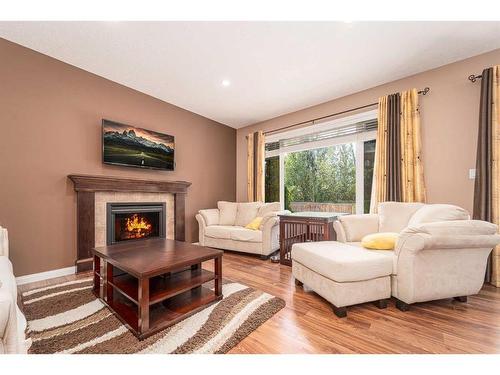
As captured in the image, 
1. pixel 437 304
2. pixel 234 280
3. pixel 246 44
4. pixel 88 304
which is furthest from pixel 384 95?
pixel 88 304

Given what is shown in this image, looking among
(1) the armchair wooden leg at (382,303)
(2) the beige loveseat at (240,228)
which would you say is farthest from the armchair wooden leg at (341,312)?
(2) the beige loveseat at (240,228)

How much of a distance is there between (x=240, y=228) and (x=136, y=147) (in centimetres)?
200

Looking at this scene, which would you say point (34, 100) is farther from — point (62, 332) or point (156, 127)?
point (62, 332)

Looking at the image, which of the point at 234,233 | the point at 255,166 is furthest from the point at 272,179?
the point at 234,233

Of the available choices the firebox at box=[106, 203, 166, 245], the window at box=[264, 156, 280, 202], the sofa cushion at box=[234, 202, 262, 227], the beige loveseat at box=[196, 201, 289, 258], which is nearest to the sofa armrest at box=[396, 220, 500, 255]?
the beige loveseat at box=[196, 201, 289, 258]

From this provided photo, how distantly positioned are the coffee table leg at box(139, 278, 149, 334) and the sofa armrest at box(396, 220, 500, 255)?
76.3 inches

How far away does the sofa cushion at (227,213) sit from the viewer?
4219 millimetres

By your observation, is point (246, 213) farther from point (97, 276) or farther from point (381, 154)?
point (97, 276)

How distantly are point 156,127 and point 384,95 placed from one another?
3.44 m

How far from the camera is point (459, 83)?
2662mm

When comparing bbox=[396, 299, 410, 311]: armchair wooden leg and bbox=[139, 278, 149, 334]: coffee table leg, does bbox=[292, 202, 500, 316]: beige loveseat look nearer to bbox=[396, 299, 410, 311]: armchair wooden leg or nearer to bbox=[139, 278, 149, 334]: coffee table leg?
bbox=[396, 299, 410, 311]: armchair wooden leg

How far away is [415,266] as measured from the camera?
1785 mm

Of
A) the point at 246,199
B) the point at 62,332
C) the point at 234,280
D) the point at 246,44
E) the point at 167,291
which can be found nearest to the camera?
the point at 62,332
